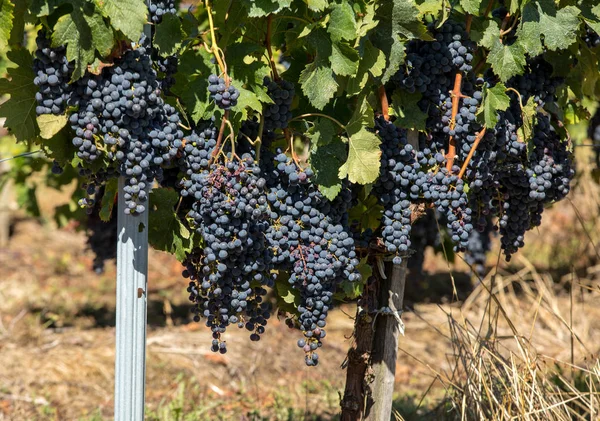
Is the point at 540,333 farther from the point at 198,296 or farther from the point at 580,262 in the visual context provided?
the point at 198,296

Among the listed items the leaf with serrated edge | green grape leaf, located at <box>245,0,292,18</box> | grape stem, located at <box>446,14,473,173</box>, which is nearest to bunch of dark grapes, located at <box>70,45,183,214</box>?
green grape leaf, located at <box>245,0,292,18</box>

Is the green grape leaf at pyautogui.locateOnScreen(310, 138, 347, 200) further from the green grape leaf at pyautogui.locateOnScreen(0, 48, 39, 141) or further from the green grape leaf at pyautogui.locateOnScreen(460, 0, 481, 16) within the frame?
the green grape leaf at pyautogui.locateOnScreen(0, 48, 39, 141)

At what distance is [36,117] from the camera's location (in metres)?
2.22

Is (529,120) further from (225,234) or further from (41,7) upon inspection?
(41,7)

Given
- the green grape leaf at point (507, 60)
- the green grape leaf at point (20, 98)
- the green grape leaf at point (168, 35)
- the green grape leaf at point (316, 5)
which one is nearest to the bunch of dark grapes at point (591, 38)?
the green grape leaf at point (507, 60)

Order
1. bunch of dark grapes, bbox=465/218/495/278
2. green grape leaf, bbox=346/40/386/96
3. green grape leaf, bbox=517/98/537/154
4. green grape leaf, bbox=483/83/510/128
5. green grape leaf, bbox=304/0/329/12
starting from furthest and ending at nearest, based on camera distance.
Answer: bunch of dark grapes, bbox=465/218/495/278 < green grape leaf, bbox=517/98/537/154 < green grape leaf, bbox=483/83/510/128 < green grape leaf, bbox=346/40/386/96 < green grape leaf, bbox=304/0/329/12

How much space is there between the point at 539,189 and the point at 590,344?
300 centimetres

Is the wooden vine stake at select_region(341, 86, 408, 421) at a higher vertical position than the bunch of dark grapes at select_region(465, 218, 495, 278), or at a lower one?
lower

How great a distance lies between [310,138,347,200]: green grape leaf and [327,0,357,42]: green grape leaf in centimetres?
37

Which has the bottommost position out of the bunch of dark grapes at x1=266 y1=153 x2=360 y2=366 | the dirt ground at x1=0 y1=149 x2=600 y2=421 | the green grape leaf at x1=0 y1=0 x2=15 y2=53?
the dirt ground at x1=0 y1=149 x2=600 y2=421

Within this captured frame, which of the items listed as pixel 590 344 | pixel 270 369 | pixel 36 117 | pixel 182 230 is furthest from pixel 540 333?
pixel 36 117

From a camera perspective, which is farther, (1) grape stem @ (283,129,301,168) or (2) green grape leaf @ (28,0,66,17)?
(1) grape stem @ (283,129,301,168)

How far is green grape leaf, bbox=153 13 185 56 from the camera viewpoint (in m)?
2.16

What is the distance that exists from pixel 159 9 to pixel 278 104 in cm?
47
